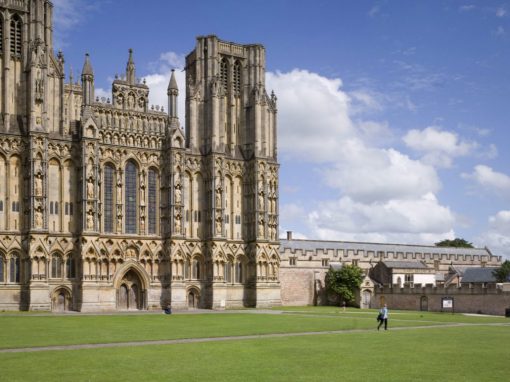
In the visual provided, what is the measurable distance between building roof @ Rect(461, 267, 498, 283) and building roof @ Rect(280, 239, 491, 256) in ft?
40.9

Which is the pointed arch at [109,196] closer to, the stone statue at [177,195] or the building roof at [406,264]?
the stone statue at [177,195]

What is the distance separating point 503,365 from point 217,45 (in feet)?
206

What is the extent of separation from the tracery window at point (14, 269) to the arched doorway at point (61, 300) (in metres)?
4.02

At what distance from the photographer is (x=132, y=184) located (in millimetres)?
73938

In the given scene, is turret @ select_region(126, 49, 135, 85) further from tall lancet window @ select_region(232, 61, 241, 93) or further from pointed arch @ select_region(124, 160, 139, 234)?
tall lancet window @ select_region(232, 61, 241, 93)

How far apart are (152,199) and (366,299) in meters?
29.9

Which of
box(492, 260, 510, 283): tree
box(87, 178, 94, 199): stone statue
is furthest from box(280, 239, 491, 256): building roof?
box(87, 178, 94, 199): stone statue

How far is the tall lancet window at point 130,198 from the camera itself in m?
73.3

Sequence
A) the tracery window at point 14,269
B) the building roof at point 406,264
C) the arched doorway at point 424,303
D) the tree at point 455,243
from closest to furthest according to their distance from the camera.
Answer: the tracery window at point 14,269, the arched doorway at point 424,303, the building roof at point 406,264, the tree at point 455,243

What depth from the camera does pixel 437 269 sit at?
104m

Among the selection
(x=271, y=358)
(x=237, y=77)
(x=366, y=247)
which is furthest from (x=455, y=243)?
(x=271, y=358)

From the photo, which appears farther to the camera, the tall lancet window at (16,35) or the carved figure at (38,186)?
the tall lancet window at (16,35)

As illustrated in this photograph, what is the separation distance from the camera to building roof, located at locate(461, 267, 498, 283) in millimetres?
89950

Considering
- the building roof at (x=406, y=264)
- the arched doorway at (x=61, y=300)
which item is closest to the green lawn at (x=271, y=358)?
the arched doorway at (x=61, y=300)
